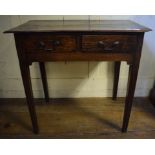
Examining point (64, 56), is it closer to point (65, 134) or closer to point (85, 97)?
point (65, 134)

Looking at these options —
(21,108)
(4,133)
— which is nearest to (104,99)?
(21,108)

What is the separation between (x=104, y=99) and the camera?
5.15 feet

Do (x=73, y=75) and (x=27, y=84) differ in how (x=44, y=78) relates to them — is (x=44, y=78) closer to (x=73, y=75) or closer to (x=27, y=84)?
(x=73, y=75)

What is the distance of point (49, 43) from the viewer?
905 millimetres

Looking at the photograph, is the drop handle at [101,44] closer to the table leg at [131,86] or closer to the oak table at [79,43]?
the oak table at [79,43]

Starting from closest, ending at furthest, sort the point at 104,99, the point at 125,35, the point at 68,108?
the point at 125,35 < the point at 68,108 < the point at 104,99

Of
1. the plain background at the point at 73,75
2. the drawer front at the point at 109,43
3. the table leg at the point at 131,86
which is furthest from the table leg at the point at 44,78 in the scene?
the table leg at the point at 131,86

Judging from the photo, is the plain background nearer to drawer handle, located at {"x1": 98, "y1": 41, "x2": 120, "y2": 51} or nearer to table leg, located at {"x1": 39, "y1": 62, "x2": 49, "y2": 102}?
table leg, located at {"x1": 39, "y1": 62, "x2": 49, "y2": 102}

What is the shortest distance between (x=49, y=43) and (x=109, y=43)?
12.5 inches

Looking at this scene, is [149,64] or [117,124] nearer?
[117,124]

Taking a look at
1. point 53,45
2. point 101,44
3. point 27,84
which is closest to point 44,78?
point 27,84

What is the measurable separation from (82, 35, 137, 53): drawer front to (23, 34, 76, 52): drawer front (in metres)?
0.07

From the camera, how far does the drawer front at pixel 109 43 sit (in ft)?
2.90
